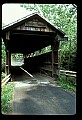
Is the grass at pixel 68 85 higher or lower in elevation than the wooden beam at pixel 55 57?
lower

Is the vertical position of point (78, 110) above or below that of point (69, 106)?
above

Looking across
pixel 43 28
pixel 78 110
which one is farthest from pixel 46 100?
pixel 43 28

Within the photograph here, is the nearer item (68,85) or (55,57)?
(68,85)

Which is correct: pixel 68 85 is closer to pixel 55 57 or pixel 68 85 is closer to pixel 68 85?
pixel 68 85

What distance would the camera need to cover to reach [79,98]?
3.05 metres

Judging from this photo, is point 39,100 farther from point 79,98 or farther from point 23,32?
point 23,32

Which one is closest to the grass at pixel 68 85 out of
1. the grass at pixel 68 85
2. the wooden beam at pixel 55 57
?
the grass at pixel 68 85

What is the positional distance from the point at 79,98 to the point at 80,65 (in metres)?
0.46

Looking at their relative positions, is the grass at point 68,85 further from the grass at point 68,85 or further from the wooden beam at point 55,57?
the wooden beam at point 55,57

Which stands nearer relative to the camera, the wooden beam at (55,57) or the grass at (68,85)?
the grass at (68,85)

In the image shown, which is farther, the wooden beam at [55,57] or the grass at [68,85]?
the wooden beam at [55,57]

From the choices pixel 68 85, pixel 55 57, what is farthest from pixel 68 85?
pixel 55 57

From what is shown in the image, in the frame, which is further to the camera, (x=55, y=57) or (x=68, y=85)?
(x=55, y=57)

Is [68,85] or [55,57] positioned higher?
[55,57]
